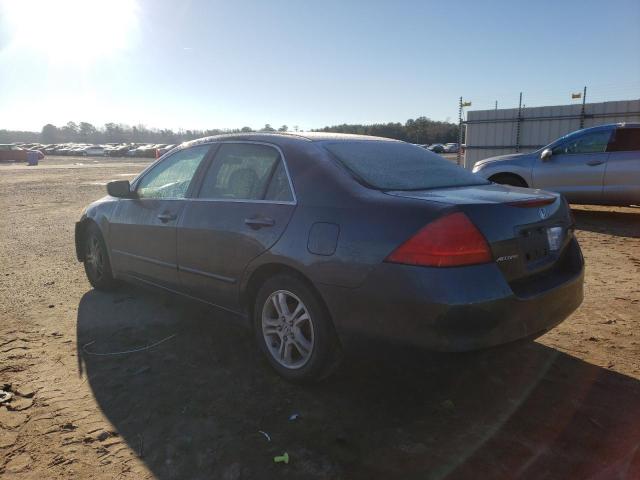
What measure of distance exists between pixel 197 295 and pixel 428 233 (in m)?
Result: 2.02

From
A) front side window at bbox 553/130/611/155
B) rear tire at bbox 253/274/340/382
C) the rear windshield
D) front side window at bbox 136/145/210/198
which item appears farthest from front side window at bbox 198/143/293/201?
front side window at bbox 553/130/611/155

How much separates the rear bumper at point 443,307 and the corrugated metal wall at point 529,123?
1351 cm

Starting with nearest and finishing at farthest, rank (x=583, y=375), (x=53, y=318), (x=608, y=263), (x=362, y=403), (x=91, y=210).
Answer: (x=362, y=403), (x=583, y=375), (x=53, y=318), (x=91, y=210), (x=608, y=263)

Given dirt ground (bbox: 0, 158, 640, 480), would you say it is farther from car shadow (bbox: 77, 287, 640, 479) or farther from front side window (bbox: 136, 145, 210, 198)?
front side window (bbox: 136, 145, 210, 198)

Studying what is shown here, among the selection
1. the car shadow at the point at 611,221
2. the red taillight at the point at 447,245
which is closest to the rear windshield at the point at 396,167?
the red taillight at the point at 447,245

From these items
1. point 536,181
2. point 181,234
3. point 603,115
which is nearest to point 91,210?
point 181,234

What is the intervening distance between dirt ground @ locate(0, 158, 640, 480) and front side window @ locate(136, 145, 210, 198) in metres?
1.10

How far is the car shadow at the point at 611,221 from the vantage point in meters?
8.02

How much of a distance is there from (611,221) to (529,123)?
23.7ft

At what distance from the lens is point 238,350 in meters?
3.63

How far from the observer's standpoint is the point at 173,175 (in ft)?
14.0

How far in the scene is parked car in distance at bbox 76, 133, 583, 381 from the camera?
2393mm

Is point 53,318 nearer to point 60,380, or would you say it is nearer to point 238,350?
point 60,380

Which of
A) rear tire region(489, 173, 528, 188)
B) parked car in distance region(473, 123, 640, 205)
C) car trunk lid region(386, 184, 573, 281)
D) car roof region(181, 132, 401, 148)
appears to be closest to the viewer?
car trunk lid region(386, 184, 573, 281)
